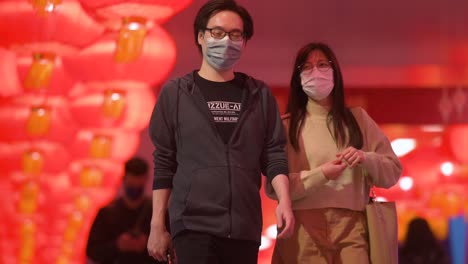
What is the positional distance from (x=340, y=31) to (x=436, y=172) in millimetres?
3612

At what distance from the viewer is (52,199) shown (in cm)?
1138

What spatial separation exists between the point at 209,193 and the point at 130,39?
7.36 ft

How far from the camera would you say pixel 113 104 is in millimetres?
6254

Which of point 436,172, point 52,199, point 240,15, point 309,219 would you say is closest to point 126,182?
point 309,219

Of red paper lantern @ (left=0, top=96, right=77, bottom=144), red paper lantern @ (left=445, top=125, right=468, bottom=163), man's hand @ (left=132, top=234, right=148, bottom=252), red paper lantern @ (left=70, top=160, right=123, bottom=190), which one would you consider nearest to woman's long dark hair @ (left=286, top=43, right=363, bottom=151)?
man's hand @ (left=132, top=234, right=148, bottom=252)

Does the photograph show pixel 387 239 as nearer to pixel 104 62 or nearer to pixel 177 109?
pixel 177 109

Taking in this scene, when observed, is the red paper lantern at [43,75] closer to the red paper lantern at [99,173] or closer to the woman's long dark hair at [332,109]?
the red paper lantern at [99,173]

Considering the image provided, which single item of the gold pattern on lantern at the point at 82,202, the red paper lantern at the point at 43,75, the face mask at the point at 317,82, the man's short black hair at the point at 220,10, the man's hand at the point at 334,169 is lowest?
the gold pattern on lantern at the point at 82,202

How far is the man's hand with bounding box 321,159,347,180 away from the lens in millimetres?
3221

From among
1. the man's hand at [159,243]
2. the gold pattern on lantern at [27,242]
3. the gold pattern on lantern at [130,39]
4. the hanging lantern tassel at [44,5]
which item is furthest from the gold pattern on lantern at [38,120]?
the gold pattern on lantern at [27,242]

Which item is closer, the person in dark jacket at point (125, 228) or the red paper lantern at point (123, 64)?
the person in dark jacket at point (125, 228)

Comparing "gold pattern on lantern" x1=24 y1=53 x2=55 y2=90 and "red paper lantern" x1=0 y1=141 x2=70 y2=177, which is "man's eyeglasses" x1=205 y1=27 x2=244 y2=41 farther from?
"red paper lantern" x1=0 y1=141 x2=70 y2=177

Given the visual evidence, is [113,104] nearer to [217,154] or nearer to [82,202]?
[217,154]

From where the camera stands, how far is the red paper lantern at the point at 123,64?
5277mm
